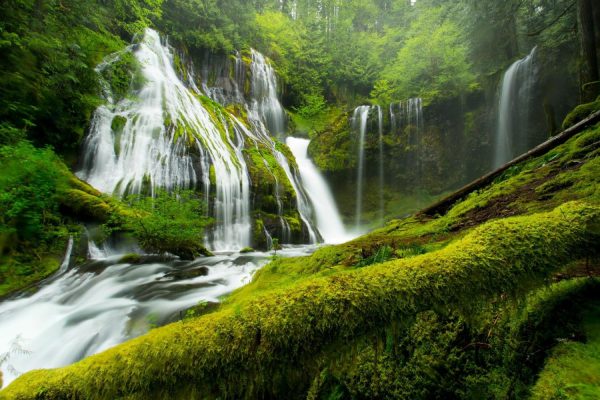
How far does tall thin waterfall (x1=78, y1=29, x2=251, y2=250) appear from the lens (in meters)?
10.9

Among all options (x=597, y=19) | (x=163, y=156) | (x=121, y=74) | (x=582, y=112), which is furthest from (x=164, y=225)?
(x=597, y=19)

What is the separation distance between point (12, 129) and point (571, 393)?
9.65 m

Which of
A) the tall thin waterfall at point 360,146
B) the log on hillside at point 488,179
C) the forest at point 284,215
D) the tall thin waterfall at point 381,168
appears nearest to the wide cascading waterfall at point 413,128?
the forest at point 284,215

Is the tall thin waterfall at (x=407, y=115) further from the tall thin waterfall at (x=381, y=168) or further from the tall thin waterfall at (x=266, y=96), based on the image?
→ the tall thin waterfall at (x=266, y=96)

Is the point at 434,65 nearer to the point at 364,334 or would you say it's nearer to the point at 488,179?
the point at 488,179

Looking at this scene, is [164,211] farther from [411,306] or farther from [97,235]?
[411,306]

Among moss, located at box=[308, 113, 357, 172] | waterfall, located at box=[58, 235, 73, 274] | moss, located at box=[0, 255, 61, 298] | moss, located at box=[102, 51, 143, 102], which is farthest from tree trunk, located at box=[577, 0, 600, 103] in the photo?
moss, located at box=[102, 51, 143, 102]

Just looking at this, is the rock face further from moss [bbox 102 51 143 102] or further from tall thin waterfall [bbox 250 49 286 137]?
tall thin waterfall [bbox 250 49 286 137]

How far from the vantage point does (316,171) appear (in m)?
18.8

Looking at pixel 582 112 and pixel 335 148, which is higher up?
pixel 335 148

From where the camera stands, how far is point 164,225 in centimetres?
742

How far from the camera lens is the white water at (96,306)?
398cm

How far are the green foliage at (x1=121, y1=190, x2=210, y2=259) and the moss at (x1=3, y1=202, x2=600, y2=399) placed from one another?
21.4 ft

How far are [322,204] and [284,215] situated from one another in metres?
4.96
